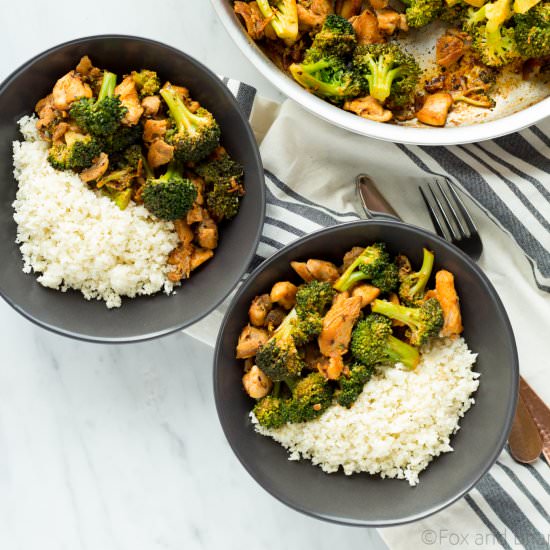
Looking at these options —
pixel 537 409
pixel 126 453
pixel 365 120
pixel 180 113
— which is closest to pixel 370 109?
pixel 365 120

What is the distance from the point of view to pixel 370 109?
7.66 ft

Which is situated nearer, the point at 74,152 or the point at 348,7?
the point at 74,152

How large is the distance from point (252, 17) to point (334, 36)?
0.95 feet

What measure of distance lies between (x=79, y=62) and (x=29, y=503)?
5.60 ft

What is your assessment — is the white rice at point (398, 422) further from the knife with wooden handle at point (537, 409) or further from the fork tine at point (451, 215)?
the fork tine at point (451, 215)

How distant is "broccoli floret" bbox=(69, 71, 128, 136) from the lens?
2090mm

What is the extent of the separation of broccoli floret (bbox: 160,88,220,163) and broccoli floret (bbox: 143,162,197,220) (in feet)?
0.31

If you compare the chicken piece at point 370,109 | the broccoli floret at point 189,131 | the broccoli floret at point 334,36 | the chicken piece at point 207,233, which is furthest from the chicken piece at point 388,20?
the chicken piece at point 207,233

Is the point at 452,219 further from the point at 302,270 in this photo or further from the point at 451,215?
the point at 302,270

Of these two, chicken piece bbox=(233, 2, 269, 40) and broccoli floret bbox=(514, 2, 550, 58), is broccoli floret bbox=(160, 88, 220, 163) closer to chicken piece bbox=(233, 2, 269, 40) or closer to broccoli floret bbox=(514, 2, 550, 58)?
chicken piece bbox=(233, 2, 269, 40)

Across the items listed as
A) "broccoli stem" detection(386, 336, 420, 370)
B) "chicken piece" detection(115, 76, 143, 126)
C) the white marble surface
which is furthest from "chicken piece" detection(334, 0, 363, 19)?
"broccoli stem" detection(386, 336, 420, 370)

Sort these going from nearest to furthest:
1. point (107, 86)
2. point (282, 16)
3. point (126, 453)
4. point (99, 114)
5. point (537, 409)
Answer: point (99, 114), point (107, 86), point (282, 16), point (537, 409), point (126, 453)

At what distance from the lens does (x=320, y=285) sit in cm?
216

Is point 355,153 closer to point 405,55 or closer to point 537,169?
point 405,55
